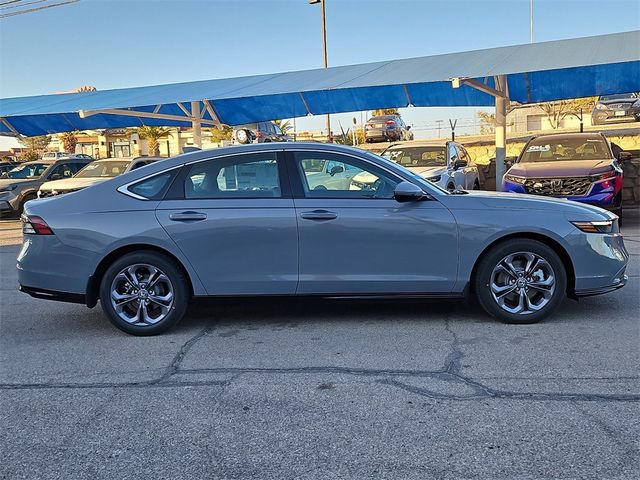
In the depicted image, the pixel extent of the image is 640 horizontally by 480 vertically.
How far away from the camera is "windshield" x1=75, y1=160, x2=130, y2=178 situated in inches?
583

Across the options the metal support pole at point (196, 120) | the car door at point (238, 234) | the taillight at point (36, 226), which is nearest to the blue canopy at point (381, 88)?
the metal support pole at point (196, 120)

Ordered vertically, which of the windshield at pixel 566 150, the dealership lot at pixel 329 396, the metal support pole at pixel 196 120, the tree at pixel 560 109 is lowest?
the dealership lot at pixel 329 396

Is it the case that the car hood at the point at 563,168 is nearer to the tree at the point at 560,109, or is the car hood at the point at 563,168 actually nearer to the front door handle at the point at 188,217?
the front door handle at the point at 188,217

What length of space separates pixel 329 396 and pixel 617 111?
20.4 meters

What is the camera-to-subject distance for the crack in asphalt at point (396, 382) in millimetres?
3809

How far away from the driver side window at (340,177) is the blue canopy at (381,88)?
7.29 metres

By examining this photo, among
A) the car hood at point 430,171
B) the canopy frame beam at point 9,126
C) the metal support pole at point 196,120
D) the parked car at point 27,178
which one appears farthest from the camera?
the canopy frame beam at point 9,126

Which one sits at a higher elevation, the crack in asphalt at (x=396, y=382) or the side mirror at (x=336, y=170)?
the side mirror at (x=336, y=170)

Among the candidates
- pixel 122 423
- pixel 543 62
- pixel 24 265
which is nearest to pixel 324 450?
pixel 122 423

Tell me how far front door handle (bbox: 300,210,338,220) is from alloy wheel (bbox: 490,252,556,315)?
4.76ft

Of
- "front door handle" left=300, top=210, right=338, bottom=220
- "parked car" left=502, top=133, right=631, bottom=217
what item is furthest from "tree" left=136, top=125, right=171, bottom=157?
"front door handle" left=300, top=210, right=338, bottom=220

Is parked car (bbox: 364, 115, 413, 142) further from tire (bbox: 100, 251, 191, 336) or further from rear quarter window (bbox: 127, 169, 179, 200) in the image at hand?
tire (bbox: 100, 251, 191, 336)

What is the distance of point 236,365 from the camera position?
4570 millimetres

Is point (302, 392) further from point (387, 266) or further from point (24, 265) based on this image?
point (24, 265)
